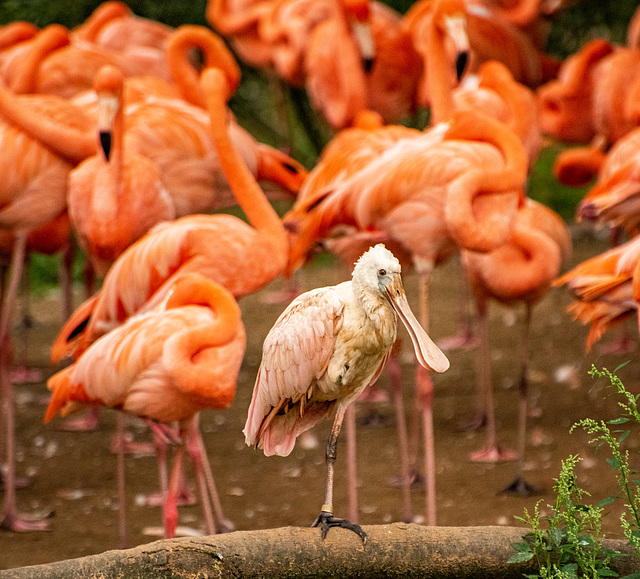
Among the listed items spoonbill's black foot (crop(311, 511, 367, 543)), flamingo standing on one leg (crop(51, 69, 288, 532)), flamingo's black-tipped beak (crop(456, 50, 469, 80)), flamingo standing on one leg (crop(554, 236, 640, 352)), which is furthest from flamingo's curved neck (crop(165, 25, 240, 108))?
spoonbill's black foot (crop(311, 511, 367, 543))

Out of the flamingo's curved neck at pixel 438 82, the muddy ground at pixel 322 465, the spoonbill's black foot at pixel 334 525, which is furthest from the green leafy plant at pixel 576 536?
the flamingo's curved neck at pixel 438 82

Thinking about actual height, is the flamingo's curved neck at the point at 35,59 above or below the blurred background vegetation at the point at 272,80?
above

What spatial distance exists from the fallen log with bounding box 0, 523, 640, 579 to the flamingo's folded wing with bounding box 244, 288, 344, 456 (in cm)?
36

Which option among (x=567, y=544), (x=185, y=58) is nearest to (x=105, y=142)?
(x=185, y=58)

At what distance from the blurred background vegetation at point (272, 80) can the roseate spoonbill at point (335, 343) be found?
5625 mm

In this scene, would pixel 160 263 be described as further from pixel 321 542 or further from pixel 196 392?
pixel 321 542

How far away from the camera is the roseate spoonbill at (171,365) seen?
3.19 meters

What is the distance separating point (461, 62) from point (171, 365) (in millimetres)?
2438

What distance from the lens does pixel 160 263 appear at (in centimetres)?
387

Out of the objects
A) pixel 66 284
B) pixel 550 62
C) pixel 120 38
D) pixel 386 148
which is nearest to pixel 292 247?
pixel 386 148

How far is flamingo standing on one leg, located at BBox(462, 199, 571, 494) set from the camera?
14.0 ft

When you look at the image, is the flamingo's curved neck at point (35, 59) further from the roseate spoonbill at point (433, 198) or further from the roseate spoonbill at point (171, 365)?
the roseate spoonbill at point (171, 365)

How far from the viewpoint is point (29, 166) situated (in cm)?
455

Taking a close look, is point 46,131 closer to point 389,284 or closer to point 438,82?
point 438,82
